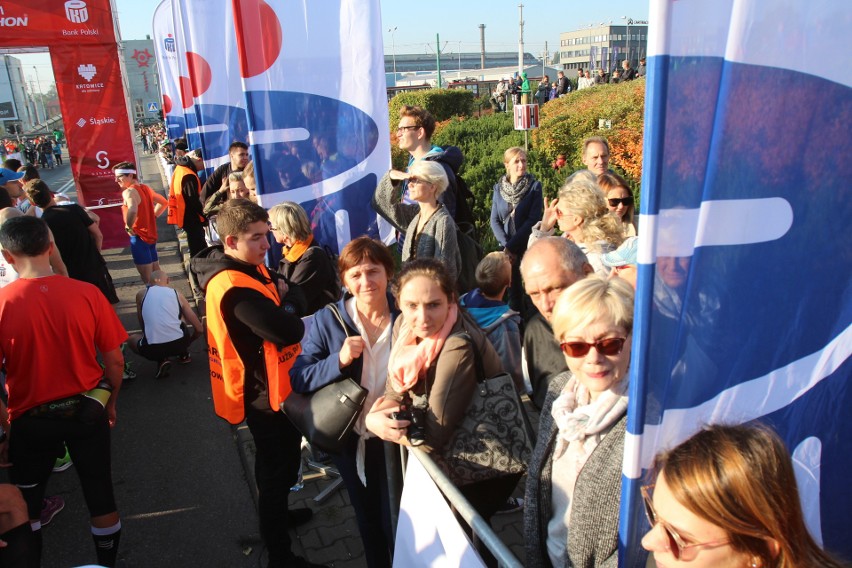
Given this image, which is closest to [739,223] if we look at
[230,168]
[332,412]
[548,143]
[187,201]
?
[332,412]

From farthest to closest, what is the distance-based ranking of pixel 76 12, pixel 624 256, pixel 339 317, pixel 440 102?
pixel 440 102, pixel 76 12, pixel 624 256, pixel 339 317

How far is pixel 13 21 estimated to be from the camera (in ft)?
30.8

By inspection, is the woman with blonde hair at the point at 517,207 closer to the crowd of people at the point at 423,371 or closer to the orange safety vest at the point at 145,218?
the crowd of people at the point at 423,371

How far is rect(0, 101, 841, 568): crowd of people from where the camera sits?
1.33m

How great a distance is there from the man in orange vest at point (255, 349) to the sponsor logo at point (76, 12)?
8720 mm

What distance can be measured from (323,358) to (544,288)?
1.02m

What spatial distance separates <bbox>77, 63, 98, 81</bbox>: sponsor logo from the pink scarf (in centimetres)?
1015

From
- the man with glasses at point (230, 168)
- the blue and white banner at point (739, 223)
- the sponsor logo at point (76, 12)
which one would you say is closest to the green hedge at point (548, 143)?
the man with glasses at point (230, 168)

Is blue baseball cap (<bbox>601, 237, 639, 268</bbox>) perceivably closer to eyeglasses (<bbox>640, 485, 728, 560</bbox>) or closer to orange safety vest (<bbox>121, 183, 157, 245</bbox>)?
eyeglasses (<bbox>640, 485, 728, 560</bbox>)

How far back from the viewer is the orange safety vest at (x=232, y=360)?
2.85 meters

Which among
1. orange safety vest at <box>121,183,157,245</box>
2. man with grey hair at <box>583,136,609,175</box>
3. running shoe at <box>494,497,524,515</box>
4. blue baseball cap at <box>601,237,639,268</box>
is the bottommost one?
running shoe at <box>494,497,524,515</box>

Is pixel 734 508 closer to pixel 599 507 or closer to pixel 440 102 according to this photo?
pixel 599 507

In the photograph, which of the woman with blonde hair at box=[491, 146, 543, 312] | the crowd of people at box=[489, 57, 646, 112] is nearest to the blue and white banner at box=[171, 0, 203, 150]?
the woman with blonde hair at box=[491, 146, 543, 312]

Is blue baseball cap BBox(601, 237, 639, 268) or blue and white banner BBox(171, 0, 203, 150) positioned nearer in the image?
blue baseball cap BBox(601, 237, 639, 268)
